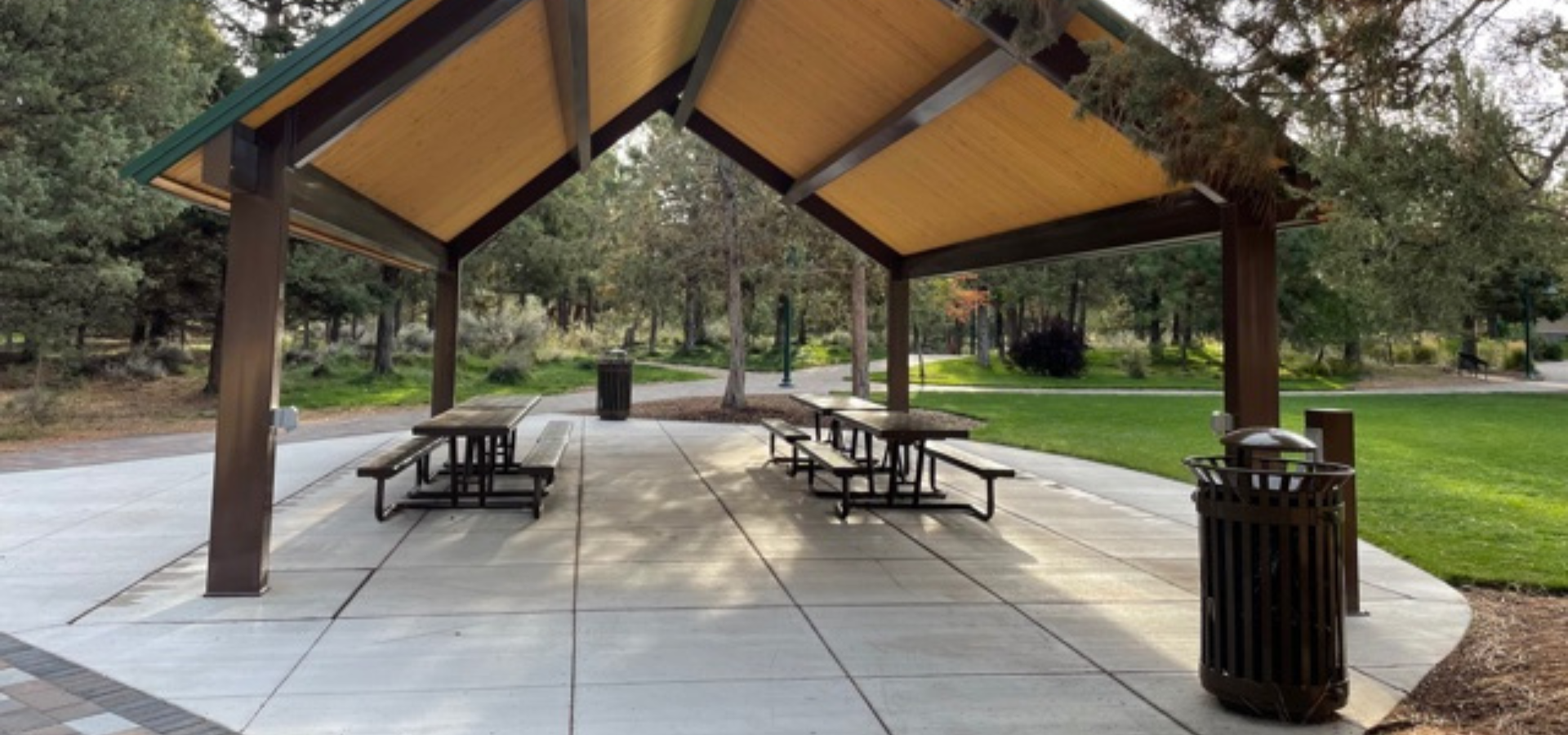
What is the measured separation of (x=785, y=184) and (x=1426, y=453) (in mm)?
10208

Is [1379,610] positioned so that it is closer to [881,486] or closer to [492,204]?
[881,486]

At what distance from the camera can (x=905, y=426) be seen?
25.6 ft

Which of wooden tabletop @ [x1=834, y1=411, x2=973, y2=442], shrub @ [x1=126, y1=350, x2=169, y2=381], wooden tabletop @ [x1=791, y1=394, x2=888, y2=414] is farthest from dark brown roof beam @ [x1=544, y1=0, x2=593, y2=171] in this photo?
shrub @ [x1=126, y1=350, x2=169, y2=381]

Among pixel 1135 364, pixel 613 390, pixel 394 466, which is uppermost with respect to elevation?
pixel 1135 364

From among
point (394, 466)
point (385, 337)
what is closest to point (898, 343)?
point (394, 466)

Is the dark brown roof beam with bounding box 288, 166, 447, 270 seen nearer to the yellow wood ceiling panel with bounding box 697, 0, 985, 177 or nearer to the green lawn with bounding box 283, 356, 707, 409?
the yellow wood ceiling panel with bounding box 697, 0, 985, 177

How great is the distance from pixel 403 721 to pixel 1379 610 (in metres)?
5.29

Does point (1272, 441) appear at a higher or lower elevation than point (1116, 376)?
lower

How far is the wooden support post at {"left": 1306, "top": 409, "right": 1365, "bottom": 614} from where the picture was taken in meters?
4.92

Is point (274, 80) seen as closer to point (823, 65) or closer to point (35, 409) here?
point (823, 65)

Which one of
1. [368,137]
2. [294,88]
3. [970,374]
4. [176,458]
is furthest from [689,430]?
[970,374]

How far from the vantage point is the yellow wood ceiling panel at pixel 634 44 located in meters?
7.20

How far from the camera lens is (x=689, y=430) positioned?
49.5 feet

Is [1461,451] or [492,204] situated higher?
[492,204]
